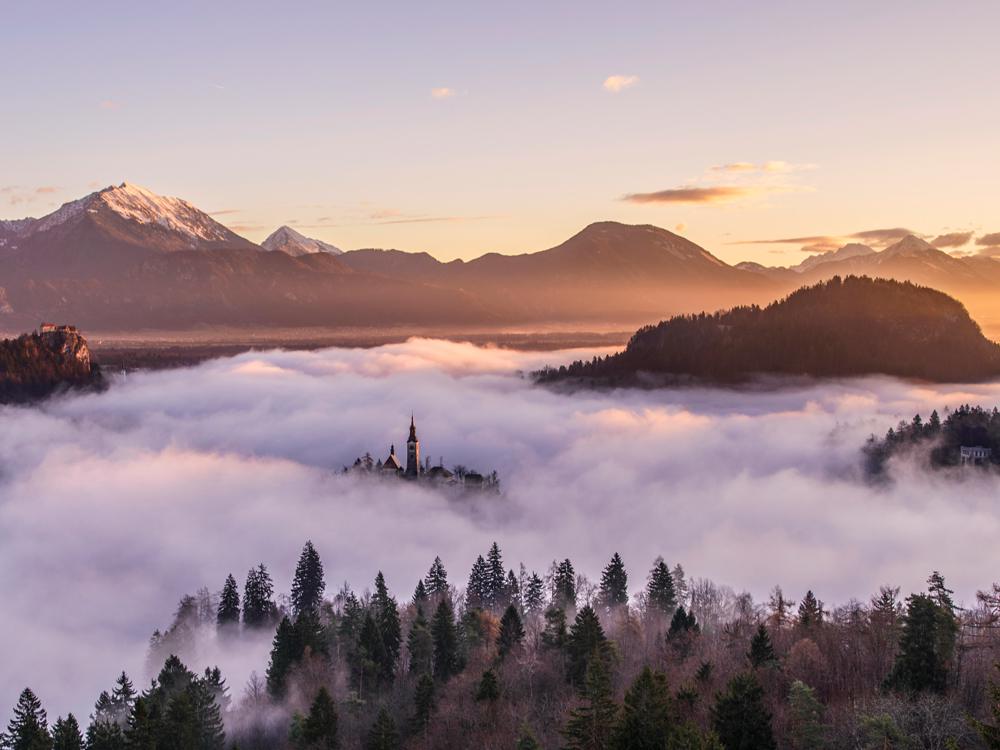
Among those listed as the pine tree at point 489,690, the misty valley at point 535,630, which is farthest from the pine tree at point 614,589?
the pine tree at point 489,690

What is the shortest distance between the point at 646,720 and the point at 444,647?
42.1 meters

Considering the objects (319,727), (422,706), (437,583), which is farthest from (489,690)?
(437,583)

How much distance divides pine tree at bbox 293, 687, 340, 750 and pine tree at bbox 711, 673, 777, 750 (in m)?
33.0

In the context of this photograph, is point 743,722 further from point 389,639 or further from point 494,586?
point 494,586

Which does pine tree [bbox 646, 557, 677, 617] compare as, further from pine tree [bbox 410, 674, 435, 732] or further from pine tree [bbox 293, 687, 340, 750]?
pine tree [bbox 293, 687, 340, 750]

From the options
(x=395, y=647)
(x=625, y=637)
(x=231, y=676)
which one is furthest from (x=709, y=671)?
(x=231, y=676)

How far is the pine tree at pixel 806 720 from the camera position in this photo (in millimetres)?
45906

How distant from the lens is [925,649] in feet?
178

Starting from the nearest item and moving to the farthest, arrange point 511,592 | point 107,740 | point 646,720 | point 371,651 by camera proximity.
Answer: point 646,720, point 107,740, point 371,651, point 511,592

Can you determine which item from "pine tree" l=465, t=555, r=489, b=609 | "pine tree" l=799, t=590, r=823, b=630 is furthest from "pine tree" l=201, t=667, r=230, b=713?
"pine tree" l=799, t=590, r=823, b=630

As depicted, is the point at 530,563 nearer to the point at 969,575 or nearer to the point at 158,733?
the point at 969,575

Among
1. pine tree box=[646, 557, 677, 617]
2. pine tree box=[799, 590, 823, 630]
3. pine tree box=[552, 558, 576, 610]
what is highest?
pine tree box=[799, 590, 823, 630]

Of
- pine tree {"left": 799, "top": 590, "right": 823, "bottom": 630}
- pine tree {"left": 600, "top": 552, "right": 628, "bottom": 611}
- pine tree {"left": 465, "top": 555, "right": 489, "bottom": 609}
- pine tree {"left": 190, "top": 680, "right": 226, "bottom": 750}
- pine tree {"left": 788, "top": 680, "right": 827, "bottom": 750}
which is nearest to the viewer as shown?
pine tree {"left": 788, "top": 680, "right": 827, "bottom": 750}

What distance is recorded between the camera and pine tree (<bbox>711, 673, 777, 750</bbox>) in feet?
151
